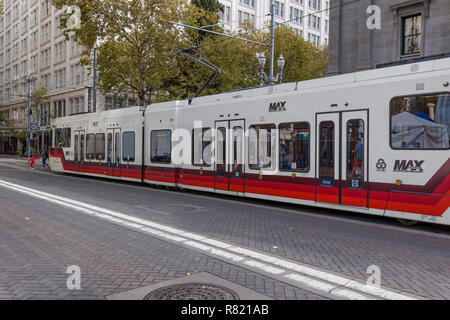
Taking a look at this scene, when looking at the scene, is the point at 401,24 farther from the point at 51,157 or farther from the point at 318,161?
the point at 51,157

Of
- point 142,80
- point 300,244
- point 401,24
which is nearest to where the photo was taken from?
point 300,244

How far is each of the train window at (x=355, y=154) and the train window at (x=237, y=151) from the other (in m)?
3.88

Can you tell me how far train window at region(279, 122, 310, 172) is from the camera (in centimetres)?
1080

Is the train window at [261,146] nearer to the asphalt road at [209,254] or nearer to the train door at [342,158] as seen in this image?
the asphalt road at [209,254]

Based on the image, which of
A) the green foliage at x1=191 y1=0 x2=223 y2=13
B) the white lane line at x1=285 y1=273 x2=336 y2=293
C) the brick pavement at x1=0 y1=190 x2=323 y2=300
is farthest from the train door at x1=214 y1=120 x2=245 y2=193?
the green foliage at x1=191 y1=0 x2=223 y2=13

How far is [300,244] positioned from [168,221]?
3.30m

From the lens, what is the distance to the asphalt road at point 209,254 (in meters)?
4.97

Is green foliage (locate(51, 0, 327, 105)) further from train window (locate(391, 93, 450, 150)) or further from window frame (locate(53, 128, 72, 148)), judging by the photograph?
train window (locate(391, 93, 450, 150))

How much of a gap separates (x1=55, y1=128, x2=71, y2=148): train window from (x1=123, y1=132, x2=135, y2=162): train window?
6.31 metres

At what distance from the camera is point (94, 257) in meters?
6.11

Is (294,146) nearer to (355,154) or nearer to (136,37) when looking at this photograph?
(355,154)

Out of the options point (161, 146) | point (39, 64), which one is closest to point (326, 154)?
point (161, 146)

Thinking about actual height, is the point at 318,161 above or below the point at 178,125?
below
